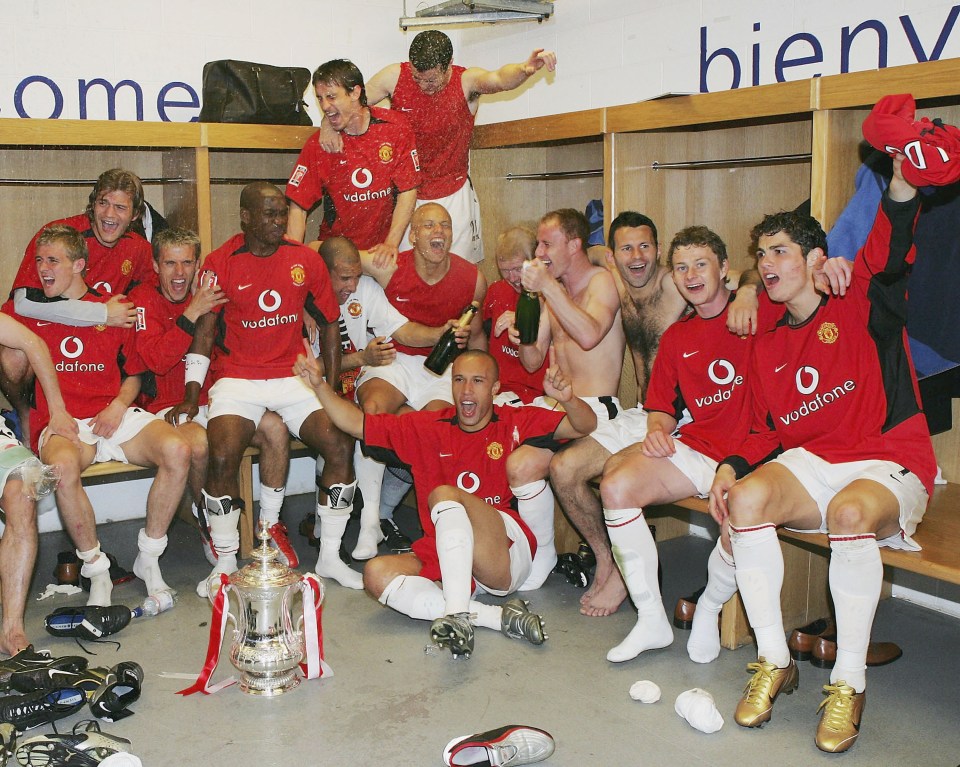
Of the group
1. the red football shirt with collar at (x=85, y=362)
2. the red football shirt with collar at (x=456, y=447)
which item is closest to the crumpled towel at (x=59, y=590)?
the red football shirt with collar at (x=85, y=362)

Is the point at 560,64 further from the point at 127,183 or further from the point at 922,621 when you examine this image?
the point at 922,621

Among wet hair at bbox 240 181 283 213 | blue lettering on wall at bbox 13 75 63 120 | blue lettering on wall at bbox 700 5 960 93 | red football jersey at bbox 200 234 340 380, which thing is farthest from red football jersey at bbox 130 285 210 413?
blue lettering on wall at bbox 700 5 960 93

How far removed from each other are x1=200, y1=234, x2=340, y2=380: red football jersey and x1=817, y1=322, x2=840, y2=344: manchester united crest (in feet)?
6.18

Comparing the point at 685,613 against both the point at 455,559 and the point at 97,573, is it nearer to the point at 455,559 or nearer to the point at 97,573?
the point at 455,559

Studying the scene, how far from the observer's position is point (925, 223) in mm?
3025

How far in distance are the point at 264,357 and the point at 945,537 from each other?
95.6 inches

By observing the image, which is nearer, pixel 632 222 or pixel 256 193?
pixel 632 222

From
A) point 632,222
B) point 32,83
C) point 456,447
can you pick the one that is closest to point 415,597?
point 456,447

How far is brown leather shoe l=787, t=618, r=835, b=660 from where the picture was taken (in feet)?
10.5

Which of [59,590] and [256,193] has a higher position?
[256,193]

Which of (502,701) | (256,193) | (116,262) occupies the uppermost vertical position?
(256,193)

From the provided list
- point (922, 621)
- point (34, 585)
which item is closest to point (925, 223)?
point (922, 621)

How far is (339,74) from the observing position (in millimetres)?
4223

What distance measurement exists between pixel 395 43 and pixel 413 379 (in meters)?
2.14
